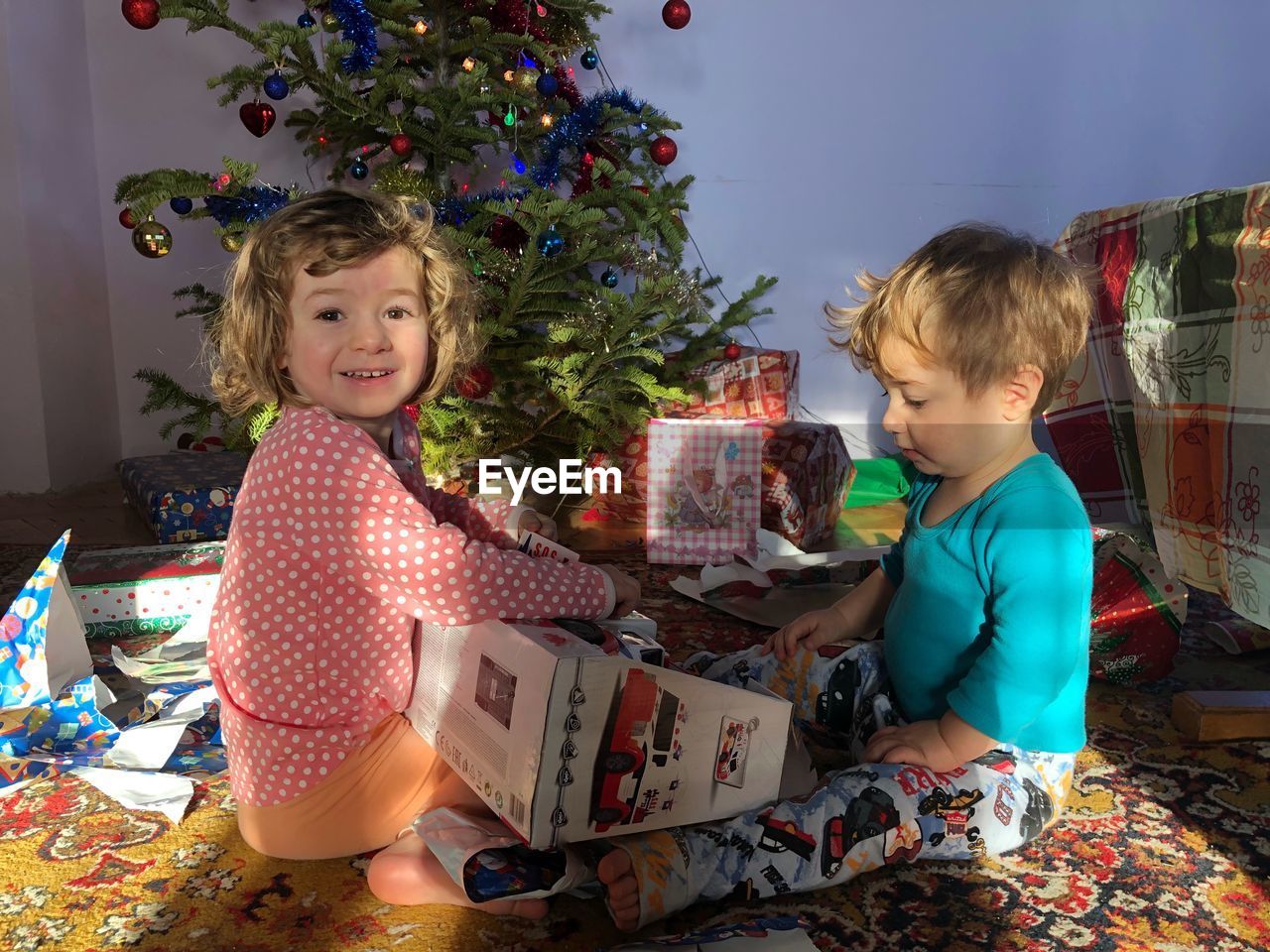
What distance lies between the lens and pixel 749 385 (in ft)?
7.14

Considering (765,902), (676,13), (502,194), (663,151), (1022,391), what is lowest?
(765,902)

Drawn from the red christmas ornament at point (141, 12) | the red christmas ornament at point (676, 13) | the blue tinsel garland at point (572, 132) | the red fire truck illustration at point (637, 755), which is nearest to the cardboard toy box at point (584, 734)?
the red fire truck illustration at point (637, 755)

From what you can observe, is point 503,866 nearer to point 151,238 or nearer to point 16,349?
point 151,238

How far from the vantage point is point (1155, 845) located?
35.5 inches

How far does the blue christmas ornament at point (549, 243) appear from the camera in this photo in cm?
170

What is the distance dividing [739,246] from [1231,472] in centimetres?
162

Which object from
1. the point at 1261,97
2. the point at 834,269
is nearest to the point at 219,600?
the point at 834,269

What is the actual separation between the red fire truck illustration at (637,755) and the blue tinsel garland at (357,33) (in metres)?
1.51

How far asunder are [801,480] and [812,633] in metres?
0.86

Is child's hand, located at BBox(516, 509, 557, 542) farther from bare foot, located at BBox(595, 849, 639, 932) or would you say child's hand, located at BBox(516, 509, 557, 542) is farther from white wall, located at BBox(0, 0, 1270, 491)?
white wall, located at BBox(0, 0, 1270, 491)

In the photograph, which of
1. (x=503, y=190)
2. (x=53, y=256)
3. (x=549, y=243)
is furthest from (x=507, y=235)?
(x=53, y=256)

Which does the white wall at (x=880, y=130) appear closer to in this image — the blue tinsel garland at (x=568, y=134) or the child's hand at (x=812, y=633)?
the blue tinsel garland at (x=568, y=134)

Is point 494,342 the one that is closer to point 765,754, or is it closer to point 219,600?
point 219,600

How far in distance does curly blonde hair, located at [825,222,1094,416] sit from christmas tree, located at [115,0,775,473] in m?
0.89
